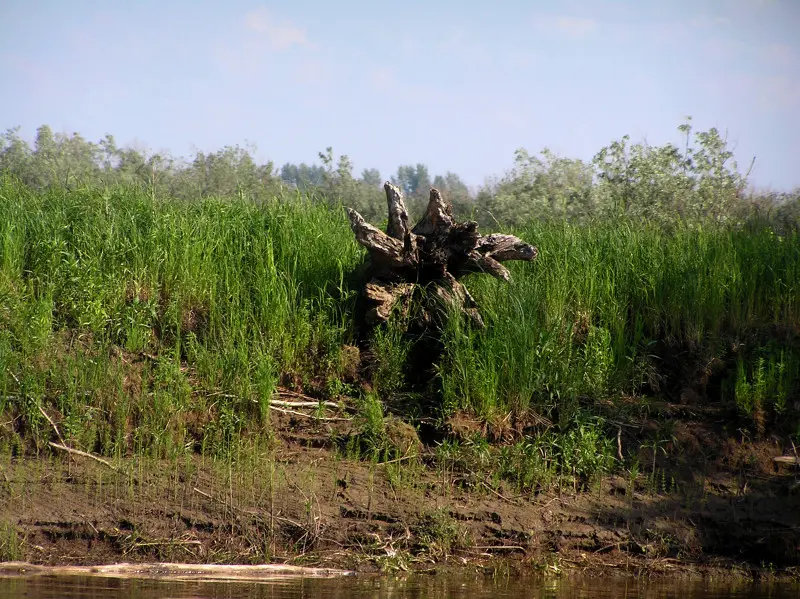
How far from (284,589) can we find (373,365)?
103 inches

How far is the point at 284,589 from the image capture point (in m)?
4.82

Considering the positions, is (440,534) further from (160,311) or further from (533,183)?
(533,183)

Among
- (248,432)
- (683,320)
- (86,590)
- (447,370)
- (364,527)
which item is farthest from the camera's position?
(683,320)

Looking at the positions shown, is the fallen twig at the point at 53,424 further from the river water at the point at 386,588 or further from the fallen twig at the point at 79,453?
the river water at the point at 386,588

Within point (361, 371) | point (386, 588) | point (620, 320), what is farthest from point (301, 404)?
point (620, 320)

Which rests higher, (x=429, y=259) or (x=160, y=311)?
(x=429, y=259)

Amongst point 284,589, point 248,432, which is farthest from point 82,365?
point 284,589

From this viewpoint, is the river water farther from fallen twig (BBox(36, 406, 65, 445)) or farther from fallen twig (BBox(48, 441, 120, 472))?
fallen twig (BBox(36, 406, 65, 445))

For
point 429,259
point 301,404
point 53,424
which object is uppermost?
point 429,259

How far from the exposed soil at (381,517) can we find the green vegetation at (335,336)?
0.76ft

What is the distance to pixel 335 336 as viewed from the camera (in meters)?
7.23

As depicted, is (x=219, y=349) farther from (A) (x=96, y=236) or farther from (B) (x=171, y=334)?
(A) (x=96, y=236)

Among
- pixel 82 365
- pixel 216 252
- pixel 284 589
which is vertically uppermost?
pixel 216 252

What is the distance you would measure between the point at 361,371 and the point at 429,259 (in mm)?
1096
